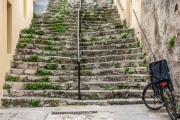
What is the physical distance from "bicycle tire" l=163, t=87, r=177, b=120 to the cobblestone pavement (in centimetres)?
18

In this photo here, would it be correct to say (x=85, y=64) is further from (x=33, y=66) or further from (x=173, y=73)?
(x=173, y=73)

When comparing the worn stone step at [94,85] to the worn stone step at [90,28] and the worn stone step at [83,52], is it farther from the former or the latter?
the worn stone step at [90,28]

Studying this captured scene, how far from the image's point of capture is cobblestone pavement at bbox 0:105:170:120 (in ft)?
16.9

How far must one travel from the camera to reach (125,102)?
644cm

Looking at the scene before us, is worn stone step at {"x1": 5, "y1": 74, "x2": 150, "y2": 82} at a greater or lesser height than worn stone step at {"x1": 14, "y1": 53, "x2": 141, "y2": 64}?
lesser

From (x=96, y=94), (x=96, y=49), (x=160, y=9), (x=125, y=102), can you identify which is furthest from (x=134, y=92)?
(x=96, y=49)

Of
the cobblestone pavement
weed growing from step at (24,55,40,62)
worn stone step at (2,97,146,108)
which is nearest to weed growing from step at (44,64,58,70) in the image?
weed growing from step at (24,55,40,62)

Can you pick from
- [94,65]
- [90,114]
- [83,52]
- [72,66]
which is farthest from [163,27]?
[90,114]

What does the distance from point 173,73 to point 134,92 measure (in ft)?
3.80

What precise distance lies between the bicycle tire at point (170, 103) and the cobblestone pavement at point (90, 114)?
18 centimetres

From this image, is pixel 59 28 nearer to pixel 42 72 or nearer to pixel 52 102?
pixel 42 72

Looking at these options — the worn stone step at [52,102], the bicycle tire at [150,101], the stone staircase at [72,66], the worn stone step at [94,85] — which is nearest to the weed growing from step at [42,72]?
the stone staircase at [72,66]

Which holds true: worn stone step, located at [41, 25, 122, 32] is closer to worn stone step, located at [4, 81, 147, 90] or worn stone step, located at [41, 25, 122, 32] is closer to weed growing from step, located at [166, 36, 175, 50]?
worn stone step, located at [4, 81, 147, 90]

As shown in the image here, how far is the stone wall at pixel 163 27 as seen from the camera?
590 centimetres
